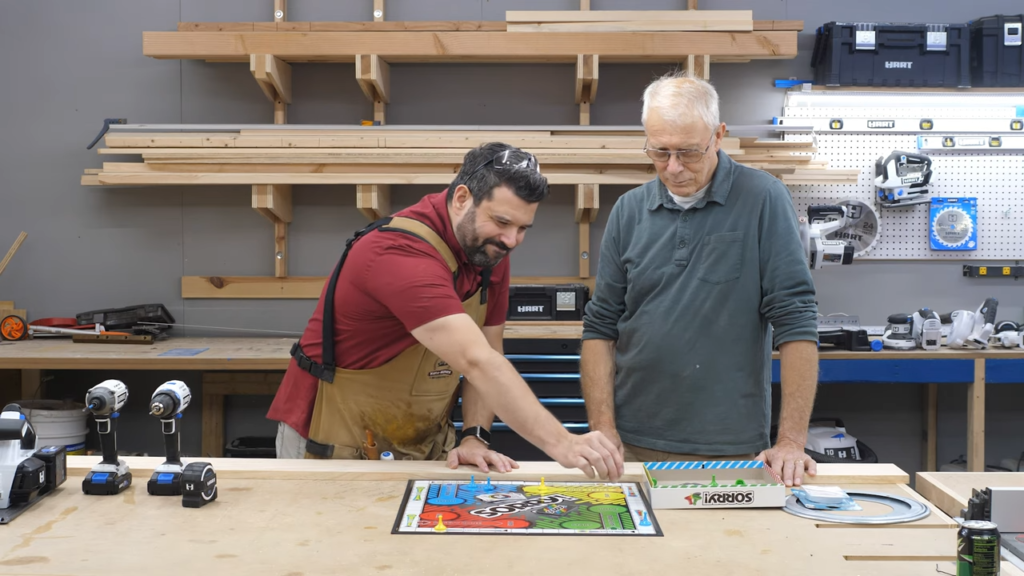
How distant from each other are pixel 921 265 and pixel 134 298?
4135 mm

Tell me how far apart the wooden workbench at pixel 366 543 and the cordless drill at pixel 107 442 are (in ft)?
0.08

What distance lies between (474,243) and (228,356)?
→ 214 centimetres

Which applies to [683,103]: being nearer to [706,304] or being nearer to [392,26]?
[706,304]

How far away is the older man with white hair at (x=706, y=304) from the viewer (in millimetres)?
1858

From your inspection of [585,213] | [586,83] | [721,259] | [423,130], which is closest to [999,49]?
[586,83]

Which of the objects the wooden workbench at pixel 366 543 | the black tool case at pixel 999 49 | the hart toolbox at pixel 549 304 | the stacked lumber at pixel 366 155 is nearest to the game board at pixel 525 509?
the wooden workbench at pixel 366 543

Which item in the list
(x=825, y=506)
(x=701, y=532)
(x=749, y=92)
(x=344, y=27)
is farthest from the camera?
(x=749, y=92)

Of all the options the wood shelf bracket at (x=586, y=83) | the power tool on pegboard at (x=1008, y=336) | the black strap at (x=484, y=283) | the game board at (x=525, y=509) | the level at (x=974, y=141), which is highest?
the wood shelf bracket at (x=586, y=83)

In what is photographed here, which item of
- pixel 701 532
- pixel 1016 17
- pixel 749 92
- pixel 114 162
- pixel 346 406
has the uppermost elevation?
pixel 1016 17

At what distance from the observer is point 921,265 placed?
14.1ft

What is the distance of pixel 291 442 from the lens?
→ 202 cm

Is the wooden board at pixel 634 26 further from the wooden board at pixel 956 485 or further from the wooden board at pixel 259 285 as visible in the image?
the wooden board at pixel 956 485

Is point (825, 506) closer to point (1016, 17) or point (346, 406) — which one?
point (346, 406)

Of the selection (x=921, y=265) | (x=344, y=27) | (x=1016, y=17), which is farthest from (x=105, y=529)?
(x=1016, y=17)
